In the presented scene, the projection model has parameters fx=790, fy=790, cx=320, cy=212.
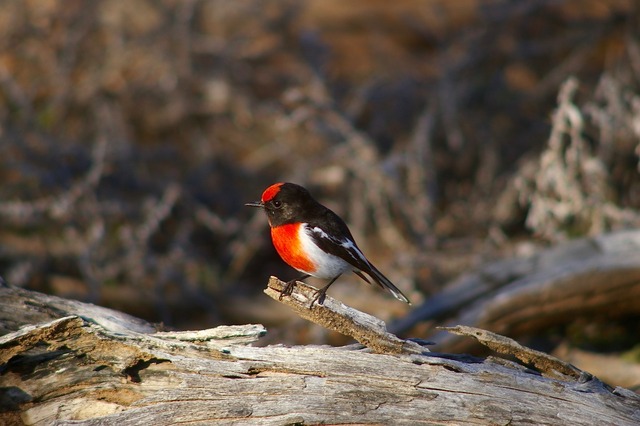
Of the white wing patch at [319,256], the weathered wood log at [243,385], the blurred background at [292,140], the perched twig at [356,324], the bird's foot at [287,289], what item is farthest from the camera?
the blurred background at [292,140]

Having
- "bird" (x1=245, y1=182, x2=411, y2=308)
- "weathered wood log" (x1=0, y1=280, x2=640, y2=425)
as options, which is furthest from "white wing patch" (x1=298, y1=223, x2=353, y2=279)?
"weathered wood log" (x1=0, y1=280, x2=640, y2=425)

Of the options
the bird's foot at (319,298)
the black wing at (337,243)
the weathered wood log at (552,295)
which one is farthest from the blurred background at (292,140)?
the bird's foot at (319,298)

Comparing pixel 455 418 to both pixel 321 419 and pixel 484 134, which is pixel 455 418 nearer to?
pixel 321 419

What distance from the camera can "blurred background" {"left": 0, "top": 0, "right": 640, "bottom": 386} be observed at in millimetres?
8133

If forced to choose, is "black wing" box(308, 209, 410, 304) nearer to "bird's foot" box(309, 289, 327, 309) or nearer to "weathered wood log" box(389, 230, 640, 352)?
"bird's foot" box(309, 289, 327, 309)

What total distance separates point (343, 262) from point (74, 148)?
17.8 feet

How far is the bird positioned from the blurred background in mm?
2207

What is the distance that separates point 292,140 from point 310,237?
5977 mm

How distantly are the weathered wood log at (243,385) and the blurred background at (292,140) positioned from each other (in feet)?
9.18

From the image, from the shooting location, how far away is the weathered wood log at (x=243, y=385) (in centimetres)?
362

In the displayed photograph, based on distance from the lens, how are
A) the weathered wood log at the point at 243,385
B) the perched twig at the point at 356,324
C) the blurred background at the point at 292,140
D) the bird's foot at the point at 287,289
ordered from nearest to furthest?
1. the weathered wood log at the point at 243,385
2. the perched twig at the point at 356,324
3. the bird's foot at the point at 287,289
4. the blurred background at the point at 292,140

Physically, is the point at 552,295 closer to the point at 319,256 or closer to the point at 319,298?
the point at 319,256

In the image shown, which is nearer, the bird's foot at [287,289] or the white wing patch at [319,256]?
the bird's foot at [287,289]

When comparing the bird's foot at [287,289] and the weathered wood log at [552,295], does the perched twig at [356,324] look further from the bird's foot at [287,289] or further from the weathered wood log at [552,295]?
the weathered wood log at [552,295]
